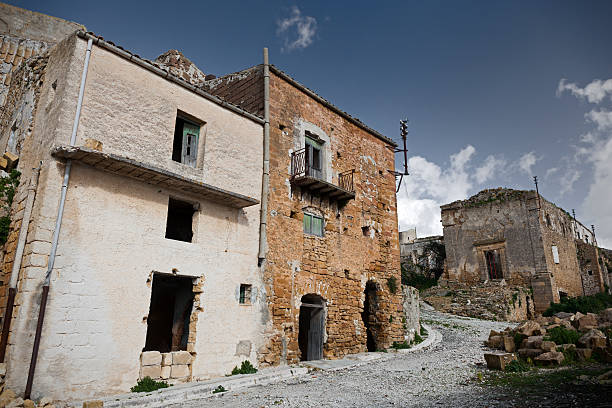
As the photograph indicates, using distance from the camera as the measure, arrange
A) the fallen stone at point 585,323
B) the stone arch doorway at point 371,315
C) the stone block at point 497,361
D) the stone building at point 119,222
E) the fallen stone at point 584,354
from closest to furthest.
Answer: the stone building at point 119,222 → the stone block at point 497,361 → the fallen stone at point 584,354 → the fallen stone at point 585,323 → the stone arch doorway at point 371,315

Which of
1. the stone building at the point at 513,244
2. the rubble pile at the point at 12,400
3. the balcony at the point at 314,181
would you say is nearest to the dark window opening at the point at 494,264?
the stone building at the point at 513,244

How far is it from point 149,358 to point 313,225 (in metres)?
6.55

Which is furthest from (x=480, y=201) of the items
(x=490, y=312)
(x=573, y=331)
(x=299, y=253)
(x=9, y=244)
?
(x=9, y=244)

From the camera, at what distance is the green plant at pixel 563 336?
11240 millimetres

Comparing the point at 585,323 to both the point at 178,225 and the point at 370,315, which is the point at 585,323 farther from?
the point at 178,225

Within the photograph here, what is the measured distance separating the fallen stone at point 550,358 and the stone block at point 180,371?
846 cm

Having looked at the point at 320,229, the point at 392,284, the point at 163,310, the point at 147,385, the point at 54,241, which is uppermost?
the point at 320,229

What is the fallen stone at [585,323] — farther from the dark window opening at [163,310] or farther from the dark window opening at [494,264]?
the dark window opening at [494,264]

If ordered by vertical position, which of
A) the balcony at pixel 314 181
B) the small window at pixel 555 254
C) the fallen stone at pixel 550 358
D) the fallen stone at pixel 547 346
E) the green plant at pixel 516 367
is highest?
the balcony at pixel 314 181

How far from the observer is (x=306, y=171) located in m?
12.8

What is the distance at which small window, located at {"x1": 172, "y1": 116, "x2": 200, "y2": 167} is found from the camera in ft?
34.2

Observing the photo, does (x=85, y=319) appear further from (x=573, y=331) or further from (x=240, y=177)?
(x=573, y=331)

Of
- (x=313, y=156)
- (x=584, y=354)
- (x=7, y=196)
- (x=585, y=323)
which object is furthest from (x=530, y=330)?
(x=7, y=196)

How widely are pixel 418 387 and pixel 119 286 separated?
6.49 metres
